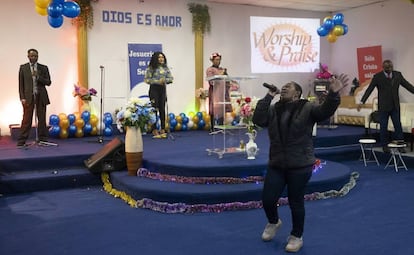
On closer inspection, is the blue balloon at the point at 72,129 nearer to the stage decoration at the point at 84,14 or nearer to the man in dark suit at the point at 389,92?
the stage decoration at the point at 84,14

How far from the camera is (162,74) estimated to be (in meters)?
7.99

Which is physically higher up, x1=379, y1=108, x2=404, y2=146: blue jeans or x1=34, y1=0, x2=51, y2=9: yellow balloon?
x1=34, y1=0, x2=51, y2=9: yellow balloon

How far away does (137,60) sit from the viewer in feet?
30.8

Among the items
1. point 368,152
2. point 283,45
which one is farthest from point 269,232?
point 283,45

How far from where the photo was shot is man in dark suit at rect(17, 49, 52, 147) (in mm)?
7008

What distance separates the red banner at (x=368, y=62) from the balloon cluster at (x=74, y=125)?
577 centimetres

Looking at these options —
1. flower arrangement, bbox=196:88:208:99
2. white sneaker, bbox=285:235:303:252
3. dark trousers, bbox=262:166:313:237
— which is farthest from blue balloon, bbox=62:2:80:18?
white sneaker, bbox=285:235:303:252

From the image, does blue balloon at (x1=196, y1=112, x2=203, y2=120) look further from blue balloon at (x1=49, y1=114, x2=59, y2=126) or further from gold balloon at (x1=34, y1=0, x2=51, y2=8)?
gold balloon at (x1=34, y1=0, x2=51, y2=8)

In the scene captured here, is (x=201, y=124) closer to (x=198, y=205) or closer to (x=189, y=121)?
(x=189, y=121)

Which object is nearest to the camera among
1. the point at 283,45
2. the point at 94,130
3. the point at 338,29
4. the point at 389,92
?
the point at 389,92

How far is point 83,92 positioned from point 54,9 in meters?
1.92

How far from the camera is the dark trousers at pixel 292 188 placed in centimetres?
370

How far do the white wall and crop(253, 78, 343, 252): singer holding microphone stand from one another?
19.3ft

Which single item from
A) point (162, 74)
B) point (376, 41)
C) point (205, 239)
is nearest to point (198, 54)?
point (162, 74)
